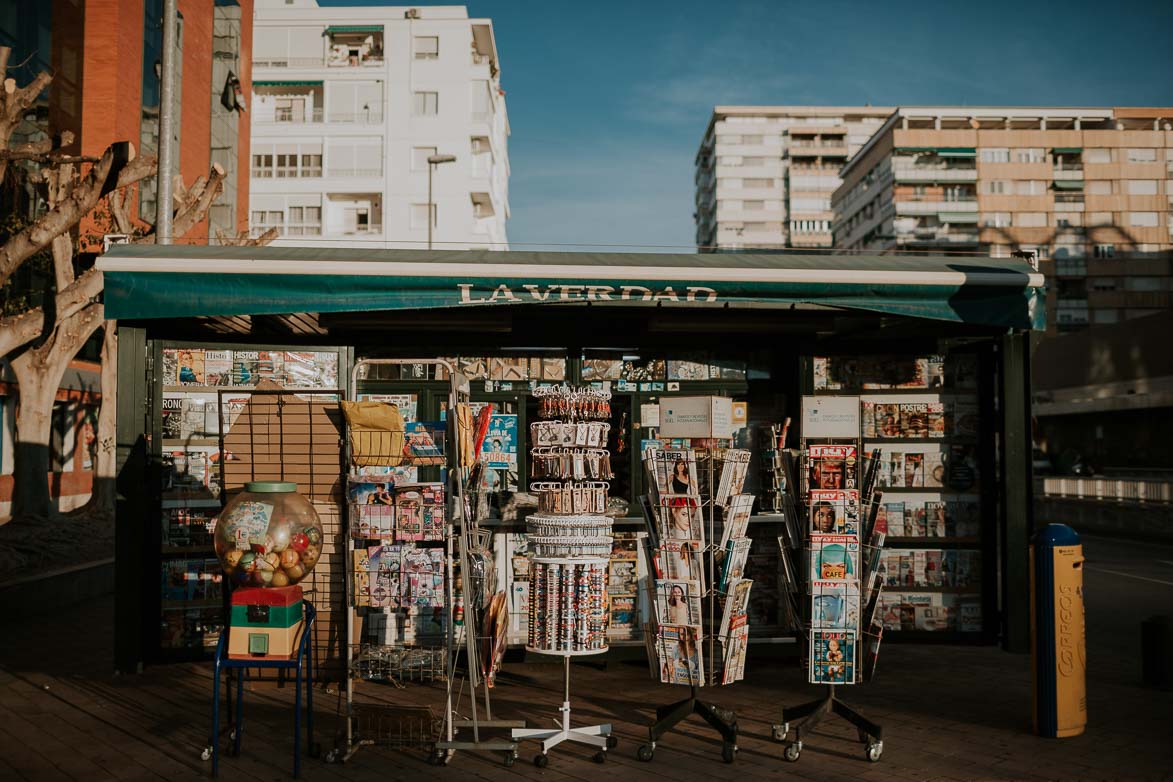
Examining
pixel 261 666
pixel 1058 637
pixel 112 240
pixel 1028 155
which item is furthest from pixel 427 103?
pixel 1028 155

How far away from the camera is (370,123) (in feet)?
149

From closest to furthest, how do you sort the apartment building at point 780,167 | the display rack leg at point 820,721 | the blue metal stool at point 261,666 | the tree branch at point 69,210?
the blue metal stool at point 261,666, the display rack leg at point 820,721, the tree branch at point 69,210, the apartment building at point 780,167

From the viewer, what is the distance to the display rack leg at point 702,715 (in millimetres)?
5273

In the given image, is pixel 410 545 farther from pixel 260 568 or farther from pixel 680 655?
pixel 680 655

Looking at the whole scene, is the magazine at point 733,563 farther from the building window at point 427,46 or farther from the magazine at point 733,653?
the building window at point 427,46

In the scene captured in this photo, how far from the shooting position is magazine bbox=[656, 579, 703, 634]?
18.5ft

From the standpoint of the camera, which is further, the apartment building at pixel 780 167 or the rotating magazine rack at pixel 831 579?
the apartment building at pixel 780 167

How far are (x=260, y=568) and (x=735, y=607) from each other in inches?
111

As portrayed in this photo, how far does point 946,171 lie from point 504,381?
71.3m

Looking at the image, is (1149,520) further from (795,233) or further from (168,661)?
(795,233)

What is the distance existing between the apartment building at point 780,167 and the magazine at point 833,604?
8683cm

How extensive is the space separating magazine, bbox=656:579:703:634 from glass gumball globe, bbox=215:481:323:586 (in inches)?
84.1

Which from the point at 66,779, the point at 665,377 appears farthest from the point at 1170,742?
the point at 66,779

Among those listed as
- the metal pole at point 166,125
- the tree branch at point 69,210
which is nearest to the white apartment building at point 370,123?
the tree branch at point 69,210
